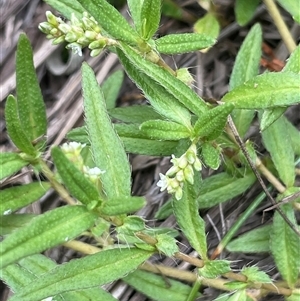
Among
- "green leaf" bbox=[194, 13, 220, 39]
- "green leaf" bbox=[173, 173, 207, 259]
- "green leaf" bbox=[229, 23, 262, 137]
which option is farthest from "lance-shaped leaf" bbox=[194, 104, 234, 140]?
"green leaf" bbox=[194, 13, 220, 39]

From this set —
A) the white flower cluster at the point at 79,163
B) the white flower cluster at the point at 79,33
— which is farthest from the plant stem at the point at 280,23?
the white flower cluster at the point at 79,163

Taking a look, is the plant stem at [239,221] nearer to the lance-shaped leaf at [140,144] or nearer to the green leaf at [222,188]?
the green leaf at [222,188]

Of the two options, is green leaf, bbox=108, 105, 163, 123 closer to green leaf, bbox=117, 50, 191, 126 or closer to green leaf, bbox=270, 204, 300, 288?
green leaf, bbox=117, 50, 191, 126

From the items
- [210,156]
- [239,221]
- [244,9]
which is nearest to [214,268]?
[210,156]

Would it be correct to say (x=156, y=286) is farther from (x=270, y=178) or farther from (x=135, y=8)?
(x=135, y=8)

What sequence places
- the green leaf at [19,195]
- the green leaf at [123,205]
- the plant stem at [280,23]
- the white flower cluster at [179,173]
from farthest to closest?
the plant stem at [280,23], the green leaf at [19,195], the white flower cluster at [179,173], the green leaf at [123,205]

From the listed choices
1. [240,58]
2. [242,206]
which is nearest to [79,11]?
[240,58]

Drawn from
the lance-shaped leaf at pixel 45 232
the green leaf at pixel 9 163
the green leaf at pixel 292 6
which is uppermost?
the green leaf at pixel 9 163
